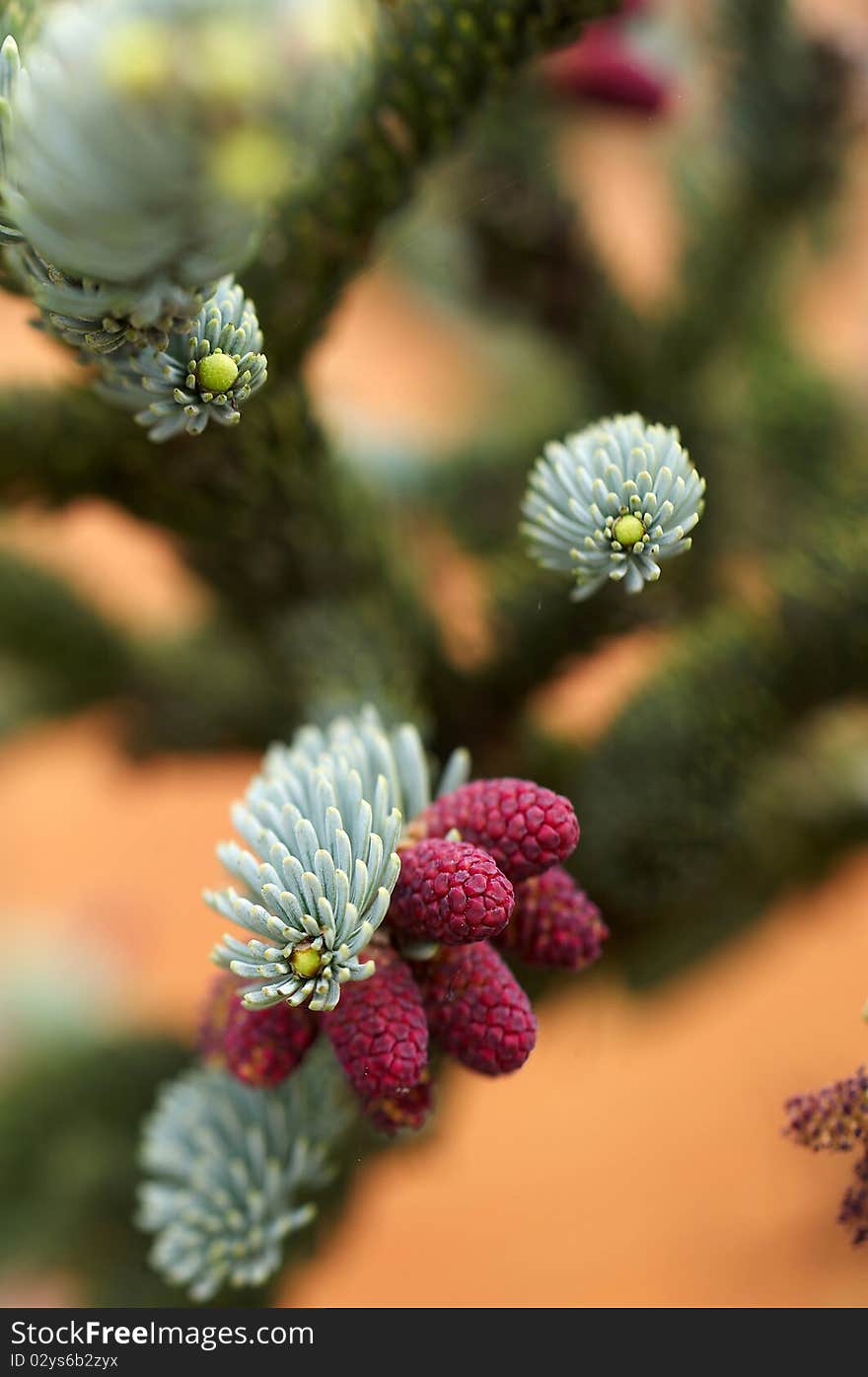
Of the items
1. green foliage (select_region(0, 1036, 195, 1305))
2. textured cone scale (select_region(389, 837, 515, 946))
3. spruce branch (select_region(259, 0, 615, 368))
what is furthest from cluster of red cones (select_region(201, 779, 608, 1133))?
green foliage (select_region(0, 1036, 195, 1305))

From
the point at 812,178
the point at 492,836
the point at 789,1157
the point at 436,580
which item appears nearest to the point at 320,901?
the point at 492,836

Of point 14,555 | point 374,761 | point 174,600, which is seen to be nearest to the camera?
point 374,761

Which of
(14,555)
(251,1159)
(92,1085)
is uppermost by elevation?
(251,1159)

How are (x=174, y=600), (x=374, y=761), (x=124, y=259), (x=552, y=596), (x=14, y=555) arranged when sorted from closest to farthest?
(x=124, y=259) < (x=374, y=761) < (x=552, y=596) < (x=14, y=555) < (x=174, y=600)

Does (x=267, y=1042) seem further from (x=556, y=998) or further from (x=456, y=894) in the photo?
(x=556, y=998)

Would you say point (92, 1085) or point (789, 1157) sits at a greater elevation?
point (789, 1157)

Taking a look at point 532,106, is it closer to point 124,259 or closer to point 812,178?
point 812,178

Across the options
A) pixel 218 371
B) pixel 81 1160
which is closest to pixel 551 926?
pixel 218 371

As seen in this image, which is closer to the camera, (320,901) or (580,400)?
(320,901)
